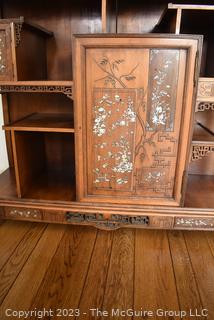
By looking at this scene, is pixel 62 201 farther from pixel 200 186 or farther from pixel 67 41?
pixel 67 41

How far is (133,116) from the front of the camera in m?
1.41

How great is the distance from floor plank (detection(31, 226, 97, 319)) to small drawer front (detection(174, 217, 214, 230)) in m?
0.52

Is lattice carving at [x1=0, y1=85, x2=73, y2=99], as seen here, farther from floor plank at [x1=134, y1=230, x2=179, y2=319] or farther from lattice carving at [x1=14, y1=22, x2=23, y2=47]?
floor plank at [x1=134, y1=230, x2=179, y2=319]

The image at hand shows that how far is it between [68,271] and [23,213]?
52 cm

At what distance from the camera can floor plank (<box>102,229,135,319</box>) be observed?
3.81 feet

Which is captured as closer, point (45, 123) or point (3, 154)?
point (45, 123)

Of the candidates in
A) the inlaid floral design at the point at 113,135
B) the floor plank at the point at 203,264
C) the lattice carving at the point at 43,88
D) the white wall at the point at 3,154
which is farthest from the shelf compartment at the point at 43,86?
the floor plank at the point at 203,264

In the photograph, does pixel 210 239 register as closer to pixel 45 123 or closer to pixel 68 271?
pixel 68 271

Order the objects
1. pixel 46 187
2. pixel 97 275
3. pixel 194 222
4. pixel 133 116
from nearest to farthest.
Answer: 1. pixel 97 275
2. pixel 133 116
3. pixel 194 222
4. pixel 46 187

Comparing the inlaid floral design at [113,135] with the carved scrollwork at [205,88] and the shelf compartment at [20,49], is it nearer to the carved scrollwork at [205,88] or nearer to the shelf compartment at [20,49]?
the carved scrollwork at [205,88]

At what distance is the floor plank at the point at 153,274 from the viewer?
1.16 meters

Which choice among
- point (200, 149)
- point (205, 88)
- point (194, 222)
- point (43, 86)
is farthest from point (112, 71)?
point (194, 222)

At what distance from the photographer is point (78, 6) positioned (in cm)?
172

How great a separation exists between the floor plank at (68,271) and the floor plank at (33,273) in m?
0.03
